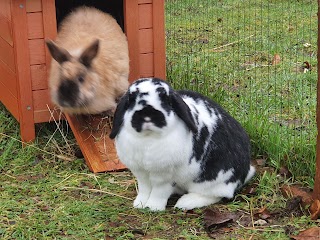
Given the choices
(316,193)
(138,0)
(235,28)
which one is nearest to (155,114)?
(316,193)

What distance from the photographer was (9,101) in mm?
5195

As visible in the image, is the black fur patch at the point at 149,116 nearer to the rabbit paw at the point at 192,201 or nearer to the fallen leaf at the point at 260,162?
the rabbit paw at the point at 192,201

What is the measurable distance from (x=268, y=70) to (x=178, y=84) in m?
1.08

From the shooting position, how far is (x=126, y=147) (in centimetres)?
359

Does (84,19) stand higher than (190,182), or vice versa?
(84,19)

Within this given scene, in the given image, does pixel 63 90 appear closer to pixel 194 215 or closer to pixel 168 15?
pixel 194 215

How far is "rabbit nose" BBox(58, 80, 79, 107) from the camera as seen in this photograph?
4.29m

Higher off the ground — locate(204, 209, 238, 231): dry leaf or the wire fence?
the wire fence

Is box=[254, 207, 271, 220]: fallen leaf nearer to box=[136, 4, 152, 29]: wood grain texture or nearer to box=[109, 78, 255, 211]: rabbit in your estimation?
box=[109, 78, 255, 211]: rabbit

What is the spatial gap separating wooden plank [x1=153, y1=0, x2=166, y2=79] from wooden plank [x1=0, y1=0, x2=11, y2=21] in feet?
3.56

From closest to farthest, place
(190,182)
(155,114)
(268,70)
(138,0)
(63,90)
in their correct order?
(155,114)
(190,182)
(63,90)
(138,0)
(268,70)

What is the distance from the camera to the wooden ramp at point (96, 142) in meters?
4.53

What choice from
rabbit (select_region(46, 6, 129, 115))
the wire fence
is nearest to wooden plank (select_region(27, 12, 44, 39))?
rabbit (select_region(46, 6, 129, 115))

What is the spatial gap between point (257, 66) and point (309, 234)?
10.0ft
